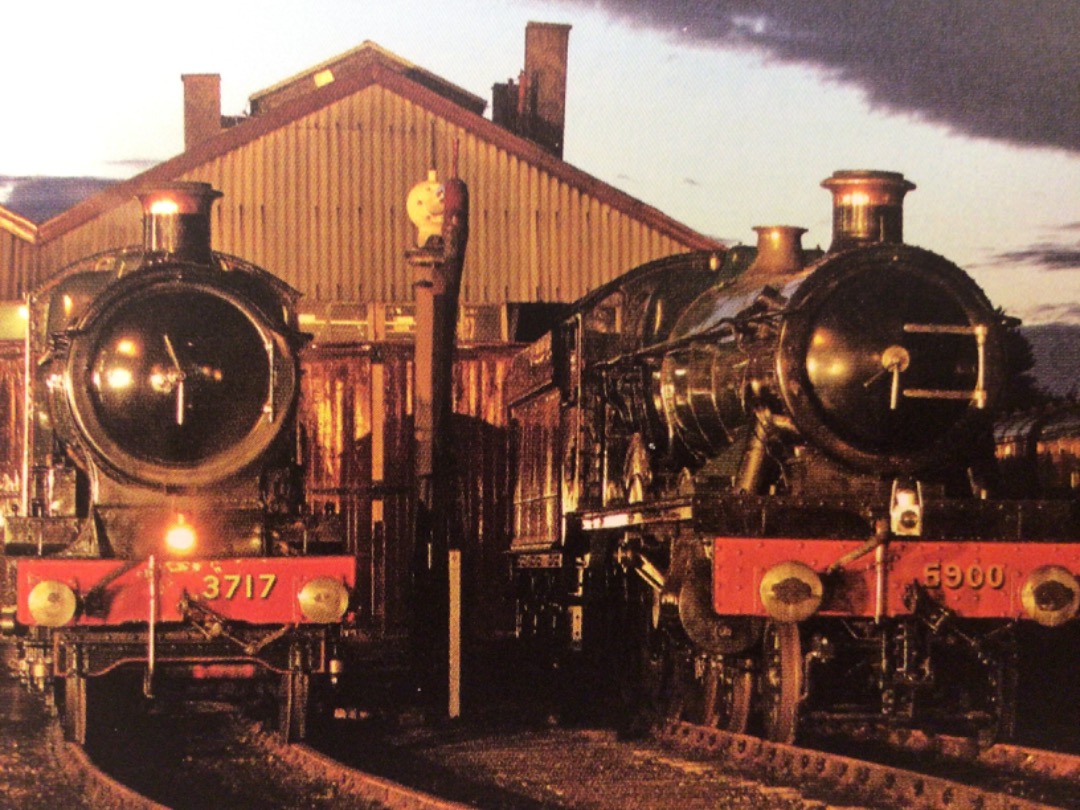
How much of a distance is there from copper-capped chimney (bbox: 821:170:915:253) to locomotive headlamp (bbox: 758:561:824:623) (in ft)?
6.46

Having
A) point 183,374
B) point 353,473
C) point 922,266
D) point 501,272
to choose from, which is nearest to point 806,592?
point 922,266

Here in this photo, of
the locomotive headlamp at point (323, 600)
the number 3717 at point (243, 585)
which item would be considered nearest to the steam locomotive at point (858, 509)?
the locomotive headlamp at point (323, 600)

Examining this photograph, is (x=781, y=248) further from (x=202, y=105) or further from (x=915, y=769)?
(x=202, y=105)

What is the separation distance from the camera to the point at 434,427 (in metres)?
14.1

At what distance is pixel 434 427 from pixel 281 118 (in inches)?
443

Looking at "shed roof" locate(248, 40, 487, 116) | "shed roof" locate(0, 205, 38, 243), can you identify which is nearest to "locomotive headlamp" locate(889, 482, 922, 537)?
"shed roof" locate(0, 205, 38, 243)

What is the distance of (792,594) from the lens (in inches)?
356

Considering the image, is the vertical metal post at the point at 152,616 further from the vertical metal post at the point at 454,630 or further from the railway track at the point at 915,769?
the railway track at the point at 915,769

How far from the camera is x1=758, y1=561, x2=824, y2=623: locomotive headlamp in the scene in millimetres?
9016

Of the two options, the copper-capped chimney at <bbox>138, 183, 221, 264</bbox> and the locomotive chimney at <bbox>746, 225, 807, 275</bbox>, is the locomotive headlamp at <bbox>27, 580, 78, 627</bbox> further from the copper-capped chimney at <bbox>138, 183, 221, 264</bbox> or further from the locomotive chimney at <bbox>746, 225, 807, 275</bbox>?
the locomotive chimney at <bbox>746, 225, 807, 275</bbox>

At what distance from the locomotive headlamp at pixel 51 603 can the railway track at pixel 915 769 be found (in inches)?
145

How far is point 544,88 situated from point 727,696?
60.7 feet

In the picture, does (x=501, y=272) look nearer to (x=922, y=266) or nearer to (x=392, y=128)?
(x=392, y=128)

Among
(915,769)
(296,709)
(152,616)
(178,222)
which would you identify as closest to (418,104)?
(178,222)
